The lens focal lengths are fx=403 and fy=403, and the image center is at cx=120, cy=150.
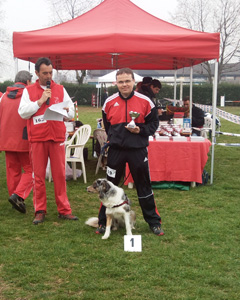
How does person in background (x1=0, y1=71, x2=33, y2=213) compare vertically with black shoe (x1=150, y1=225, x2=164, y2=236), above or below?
above

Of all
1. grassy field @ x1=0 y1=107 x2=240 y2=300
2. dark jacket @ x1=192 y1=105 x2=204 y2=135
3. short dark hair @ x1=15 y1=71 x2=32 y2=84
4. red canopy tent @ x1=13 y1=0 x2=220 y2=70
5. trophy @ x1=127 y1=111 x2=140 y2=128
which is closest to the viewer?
grassy field @ x1=0 y1=107 x2=240 y2=300

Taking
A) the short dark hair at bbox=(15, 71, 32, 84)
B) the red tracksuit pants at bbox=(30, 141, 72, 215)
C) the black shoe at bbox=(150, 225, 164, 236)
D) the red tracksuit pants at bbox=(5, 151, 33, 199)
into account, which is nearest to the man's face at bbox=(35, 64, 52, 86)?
the red tracksuit pants at bbox=(30, 141, 72, 215)

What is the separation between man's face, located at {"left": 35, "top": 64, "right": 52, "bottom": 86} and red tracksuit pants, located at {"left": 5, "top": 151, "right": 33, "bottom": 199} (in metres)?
1.22

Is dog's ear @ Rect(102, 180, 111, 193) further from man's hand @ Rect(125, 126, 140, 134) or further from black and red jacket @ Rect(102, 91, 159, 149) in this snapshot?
man's hand @ Rect(125, 126, 140, 134)

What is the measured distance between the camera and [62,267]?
365 centimetres

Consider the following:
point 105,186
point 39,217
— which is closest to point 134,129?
point 105,186

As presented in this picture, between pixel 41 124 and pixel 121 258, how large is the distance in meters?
1.75

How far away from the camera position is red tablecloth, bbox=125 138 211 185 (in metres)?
6.55

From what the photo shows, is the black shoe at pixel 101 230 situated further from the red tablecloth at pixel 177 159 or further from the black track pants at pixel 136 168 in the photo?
the red tablecloth at pixel 177 159

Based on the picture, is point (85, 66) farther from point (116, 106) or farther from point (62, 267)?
point (62, 267)

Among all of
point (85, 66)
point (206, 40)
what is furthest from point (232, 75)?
point (206, 40)

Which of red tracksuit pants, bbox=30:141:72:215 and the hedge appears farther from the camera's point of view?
the hedge

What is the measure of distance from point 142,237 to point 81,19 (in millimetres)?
4781

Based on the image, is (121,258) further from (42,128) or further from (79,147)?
(79,147)
